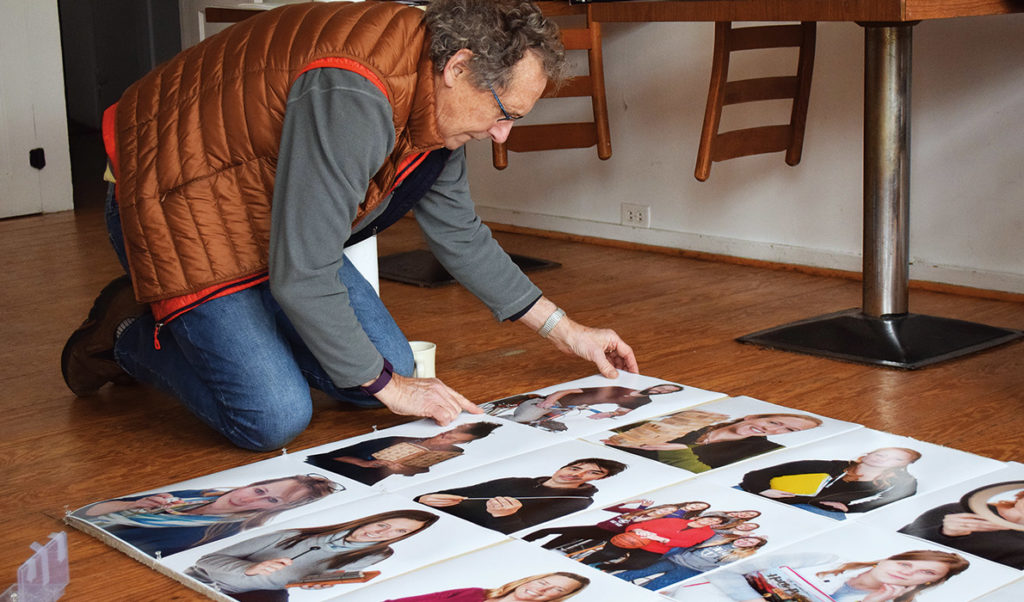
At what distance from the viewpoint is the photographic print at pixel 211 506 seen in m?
1.42

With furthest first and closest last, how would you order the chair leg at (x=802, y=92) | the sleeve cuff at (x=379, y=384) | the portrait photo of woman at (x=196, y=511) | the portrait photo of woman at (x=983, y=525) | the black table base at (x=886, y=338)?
1. the chair leg at (x=802, y=92)
2. the black table base at (x=886, y=338)
3. the sleeve cuff at (x=379, y=384)
4. the portrait photo of woman at (x=196, y=511)
5. the portrait photo of woman at (x=983, y=525)

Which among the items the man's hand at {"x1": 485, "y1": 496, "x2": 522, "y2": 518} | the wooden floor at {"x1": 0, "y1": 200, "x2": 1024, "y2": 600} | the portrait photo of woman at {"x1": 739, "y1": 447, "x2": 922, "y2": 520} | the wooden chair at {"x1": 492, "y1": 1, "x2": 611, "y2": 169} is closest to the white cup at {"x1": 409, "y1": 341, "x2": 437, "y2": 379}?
the wooden floor at {"x1": 0, "y1": 200, "x2": 1024, "y2": 600}

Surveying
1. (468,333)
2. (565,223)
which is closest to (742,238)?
(565,223)

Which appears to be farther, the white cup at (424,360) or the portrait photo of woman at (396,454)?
the white cup at (424,360)

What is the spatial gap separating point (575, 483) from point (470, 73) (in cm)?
56

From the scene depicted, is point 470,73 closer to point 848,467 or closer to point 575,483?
point 575,483

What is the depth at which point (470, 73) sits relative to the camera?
156cm

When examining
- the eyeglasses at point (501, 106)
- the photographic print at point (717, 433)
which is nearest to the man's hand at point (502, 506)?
the photographic print at point (717, 433)

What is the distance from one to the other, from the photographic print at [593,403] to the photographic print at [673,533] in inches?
12.3

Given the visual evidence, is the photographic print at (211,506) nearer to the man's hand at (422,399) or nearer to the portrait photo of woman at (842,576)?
the man's hand at (422,399)

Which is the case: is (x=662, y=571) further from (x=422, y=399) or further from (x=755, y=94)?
(x=755, y=94)

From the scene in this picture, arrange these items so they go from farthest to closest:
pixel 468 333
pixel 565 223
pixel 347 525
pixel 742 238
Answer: pixel 565 223
pixel 742 238
pixel 468 333
pixel 347 525

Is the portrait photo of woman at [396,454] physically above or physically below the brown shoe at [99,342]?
below

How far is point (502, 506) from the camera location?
145 centimetres
